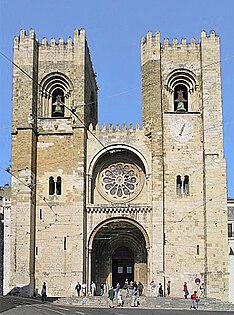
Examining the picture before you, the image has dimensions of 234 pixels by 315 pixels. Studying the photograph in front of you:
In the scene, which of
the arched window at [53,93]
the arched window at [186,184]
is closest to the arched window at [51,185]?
the arched window at [53,93]

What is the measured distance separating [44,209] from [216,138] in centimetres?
1121

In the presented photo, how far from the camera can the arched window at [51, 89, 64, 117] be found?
146ft

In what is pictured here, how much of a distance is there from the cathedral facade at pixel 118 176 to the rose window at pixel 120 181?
0.22 ft

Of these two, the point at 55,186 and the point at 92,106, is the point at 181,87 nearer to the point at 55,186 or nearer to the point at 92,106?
the point at 92,106

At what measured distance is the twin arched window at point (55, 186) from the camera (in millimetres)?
43344

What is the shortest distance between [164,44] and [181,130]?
5.79 m

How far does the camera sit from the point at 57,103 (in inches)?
1751

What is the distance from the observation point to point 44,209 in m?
42.9

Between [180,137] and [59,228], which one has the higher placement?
[180,137]

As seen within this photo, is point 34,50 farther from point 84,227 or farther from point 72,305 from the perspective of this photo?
point 72,305

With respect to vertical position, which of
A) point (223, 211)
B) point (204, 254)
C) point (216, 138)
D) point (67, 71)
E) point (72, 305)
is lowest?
point (72, 305)

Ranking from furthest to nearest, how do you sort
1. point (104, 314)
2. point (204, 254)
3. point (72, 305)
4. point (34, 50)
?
1. point (34, 50)
2. point (204, 254)
3. point (72, 305)
4. point (104, 314)

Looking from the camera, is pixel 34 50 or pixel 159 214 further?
pixel 34 50

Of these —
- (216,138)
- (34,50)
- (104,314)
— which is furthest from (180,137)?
(104,314)
